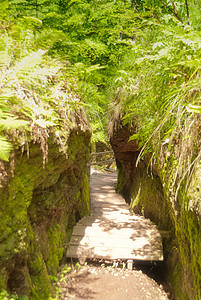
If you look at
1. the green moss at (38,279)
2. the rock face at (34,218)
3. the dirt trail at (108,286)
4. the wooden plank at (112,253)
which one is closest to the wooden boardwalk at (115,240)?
the wooden plank at (112,253)

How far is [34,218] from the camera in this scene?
347 centimetres

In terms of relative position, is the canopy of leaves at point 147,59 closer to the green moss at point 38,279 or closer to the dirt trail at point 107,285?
the green moss at point 38,279

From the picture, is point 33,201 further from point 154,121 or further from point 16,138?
point 154,121

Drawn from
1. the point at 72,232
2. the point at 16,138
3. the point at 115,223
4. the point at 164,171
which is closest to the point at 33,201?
the point at 16,138

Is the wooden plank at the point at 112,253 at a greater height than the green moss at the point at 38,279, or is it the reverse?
the green moss at the point at 38,279

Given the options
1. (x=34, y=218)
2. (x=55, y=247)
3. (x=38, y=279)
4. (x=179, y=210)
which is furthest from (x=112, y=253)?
(x=179, y=210)

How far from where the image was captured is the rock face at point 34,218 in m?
2.56

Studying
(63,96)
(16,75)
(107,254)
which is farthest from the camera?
(107,254)

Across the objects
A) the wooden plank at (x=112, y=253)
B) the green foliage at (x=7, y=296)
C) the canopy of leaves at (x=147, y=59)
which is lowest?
the wooden plank at (x=112, y=253)

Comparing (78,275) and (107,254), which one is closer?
(78,275)

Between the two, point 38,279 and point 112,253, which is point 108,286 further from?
point 38,279

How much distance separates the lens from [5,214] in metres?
2.58

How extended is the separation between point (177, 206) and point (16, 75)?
8.45 ft

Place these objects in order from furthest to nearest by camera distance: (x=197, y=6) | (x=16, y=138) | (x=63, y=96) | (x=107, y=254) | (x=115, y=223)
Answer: (x=115, y=223)
(x=107, y=254)
(x=197, y=6)
(x=63, y=96)
(x=16, y=138)
